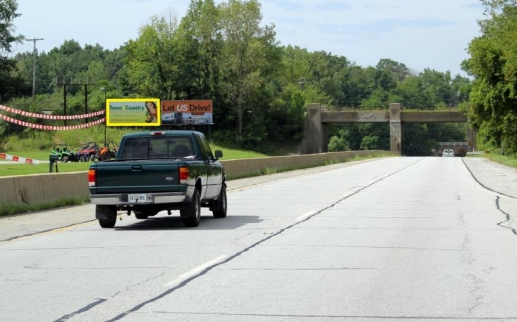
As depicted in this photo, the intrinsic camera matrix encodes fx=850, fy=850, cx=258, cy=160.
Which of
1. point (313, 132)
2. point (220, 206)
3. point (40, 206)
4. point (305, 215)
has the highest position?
point (313, 132)

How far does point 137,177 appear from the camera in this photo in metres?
16.3

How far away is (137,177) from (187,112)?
256 feet

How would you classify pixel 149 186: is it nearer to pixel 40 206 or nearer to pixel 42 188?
pixel 40 206

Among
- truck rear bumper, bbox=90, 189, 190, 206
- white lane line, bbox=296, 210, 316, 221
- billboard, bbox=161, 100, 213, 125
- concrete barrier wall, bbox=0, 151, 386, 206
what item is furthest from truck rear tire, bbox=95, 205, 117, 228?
billboard, bbox=161, 100, 213, 125

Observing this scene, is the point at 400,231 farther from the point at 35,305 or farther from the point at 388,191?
the point at 388,191

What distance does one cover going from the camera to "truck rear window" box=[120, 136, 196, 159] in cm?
1811

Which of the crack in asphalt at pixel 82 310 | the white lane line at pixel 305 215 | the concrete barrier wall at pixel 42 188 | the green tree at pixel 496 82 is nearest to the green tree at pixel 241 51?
the green tree at pixel 496 82

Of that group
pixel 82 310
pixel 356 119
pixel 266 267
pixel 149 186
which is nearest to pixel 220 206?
pixel 149 186

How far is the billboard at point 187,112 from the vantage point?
93.6m

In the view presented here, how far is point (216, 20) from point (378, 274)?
339ft

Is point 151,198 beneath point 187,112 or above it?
beneath

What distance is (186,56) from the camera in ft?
370

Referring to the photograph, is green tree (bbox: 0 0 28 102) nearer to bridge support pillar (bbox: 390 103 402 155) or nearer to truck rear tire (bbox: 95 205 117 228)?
bridge support pillar (bbox: 390 103 402 155)

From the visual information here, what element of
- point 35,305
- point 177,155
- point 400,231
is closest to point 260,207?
point 177,155
